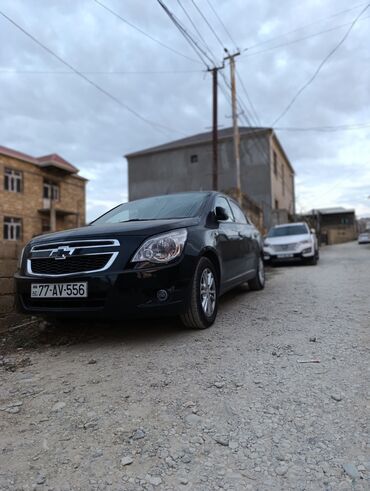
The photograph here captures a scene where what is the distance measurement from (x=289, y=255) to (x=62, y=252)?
9292 millimetres

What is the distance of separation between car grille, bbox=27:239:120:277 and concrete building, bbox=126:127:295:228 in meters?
24.1

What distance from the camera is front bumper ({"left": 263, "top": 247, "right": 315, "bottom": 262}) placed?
11.8 m

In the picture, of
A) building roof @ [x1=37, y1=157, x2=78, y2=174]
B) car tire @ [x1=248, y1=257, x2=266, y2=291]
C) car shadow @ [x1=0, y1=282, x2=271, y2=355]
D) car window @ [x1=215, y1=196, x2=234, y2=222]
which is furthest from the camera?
building roof @ [x1=37, y1=157, x2=78, y2=174]

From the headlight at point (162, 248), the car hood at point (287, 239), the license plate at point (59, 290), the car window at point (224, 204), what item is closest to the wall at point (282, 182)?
the car hood at point (287, 239)

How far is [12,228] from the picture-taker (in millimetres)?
Answer: 25172

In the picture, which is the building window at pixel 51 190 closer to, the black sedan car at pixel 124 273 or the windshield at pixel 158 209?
the windshield at pixel 158 209

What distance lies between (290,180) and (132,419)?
4598 centimetres

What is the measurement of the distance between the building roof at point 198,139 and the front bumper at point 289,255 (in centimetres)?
2033

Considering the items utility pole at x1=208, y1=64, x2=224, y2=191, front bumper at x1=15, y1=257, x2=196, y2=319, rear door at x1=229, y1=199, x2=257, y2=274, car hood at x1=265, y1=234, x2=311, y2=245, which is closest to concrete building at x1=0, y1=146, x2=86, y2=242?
utility pole at x1=208, y1=64, x2=224, y2=191

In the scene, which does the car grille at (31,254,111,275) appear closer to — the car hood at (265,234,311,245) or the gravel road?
the gravel road

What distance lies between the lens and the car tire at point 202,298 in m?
3.78

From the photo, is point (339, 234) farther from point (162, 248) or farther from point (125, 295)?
point (125, 295)

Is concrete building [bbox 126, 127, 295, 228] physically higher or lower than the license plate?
higher

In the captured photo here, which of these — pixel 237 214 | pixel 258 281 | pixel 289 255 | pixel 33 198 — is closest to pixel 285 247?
pixel 289 255
